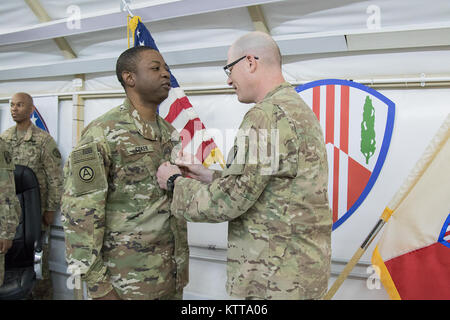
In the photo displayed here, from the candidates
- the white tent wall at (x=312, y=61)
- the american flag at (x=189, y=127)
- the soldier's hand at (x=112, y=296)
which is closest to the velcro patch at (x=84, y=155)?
the soldier's hand at (x=112, y=296)

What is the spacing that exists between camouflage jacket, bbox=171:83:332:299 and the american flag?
1003 mm

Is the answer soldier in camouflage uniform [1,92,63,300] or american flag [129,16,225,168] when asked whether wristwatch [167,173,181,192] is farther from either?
soldier in camouflage uniform [1,92,63,300]

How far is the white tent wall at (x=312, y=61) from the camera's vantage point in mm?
1835

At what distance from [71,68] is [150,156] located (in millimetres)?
1698

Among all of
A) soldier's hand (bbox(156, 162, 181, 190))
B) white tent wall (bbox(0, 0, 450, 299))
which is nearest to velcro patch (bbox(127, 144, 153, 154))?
soldier's hand (bbox(156, 162, 181, 190))

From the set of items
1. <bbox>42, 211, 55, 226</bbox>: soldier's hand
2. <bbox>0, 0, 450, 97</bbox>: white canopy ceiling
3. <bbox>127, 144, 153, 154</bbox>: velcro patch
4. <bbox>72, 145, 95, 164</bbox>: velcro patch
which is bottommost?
<bbox>42, 211, 55, 226</bbox>: soldier's hand

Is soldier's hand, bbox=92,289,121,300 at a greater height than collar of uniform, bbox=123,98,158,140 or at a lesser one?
lesser

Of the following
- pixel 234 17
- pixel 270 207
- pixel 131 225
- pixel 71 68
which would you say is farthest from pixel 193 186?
pixel 71 68

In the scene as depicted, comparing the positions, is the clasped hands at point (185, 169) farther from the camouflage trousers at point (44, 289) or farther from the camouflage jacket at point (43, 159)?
the camouflage trousers at point (44, 289)

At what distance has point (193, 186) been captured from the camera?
1.18 m

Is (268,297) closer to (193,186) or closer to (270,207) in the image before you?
(270,207)

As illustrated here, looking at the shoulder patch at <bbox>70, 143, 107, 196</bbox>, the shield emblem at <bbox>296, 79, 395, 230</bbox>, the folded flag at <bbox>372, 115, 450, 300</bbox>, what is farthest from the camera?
the shield emblem at <bbox>296, 79, 395, 230</bbox>

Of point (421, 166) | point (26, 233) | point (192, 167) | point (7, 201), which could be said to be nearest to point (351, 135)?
point (421, 166)

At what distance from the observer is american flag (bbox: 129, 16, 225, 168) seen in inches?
85.9
